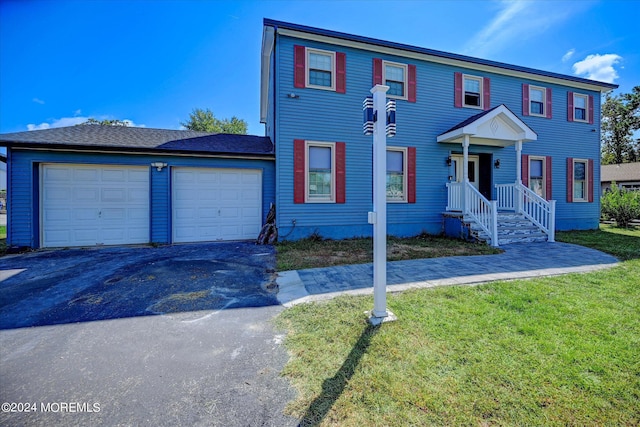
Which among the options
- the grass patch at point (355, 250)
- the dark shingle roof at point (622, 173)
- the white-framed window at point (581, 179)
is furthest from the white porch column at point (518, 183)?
the dark shingle roof at point (622, 173)

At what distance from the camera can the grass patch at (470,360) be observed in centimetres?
175

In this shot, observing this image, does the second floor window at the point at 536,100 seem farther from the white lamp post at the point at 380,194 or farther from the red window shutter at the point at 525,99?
the white lamp post at the point at 380,194

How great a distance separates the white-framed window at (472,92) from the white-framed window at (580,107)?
4738 mm

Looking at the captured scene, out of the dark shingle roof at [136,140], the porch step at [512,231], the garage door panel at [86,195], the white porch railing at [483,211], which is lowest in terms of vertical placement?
the porch step at [512,231]

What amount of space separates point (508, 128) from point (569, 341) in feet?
27.4

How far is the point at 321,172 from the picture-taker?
8719 millimetres

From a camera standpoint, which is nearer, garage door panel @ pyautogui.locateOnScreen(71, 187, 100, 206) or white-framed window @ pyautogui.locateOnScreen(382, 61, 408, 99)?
garage door panel @ pyautogui.locateOnScreen(71, 187, 100, 206)

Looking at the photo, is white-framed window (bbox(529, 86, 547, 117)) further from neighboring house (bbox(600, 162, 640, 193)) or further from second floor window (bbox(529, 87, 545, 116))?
neighboring house (bbox(600, 162, 640, 193))

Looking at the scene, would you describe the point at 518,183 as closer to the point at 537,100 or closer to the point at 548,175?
the point at 548,175

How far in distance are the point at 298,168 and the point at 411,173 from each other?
389 cm

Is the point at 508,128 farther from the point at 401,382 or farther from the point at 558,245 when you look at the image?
the point at 401,382

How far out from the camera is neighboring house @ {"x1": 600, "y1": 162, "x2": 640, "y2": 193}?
20281 millimetres

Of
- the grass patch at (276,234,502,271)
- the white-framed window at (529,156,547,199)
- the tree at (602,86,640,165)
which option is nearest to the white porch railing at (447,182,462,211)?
the grass patch at (276,234,502,271)

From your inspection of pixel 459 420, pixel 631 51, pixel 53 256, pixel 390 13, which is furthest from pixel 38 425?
pixel 631 51
